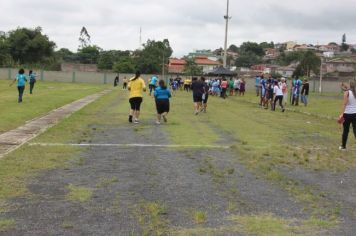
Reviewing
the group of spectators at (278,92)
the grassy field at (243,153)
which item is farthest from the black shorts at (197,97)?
the group of spectators at (278,92)

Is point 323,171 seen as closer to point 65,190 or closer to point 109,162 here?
point 109,162

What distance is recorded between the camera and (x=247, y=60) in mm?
171500

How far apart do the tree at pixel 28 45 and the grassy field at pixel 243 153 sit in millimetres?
70977

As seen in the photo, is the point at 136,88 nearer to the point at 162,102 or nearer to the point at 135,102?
the point at 135,102

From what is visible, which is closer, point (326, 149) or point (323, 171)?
point (323, 171)

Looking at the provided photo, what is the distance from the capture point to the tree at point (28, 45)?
8825cm

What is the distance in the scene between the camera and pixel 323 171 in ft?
31.2

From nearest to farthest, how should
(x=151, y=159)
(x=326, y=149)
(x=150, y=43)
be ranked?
1. (x=151, y=159)
2. (x=326, y=149)
3. (x=150, y=43)

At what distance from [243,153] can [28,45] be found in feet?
268

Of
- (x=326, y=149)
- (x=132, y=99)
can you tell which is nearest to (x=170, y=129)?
(x=132, y=99)

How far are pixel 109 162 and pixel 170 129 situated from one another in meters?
5.99

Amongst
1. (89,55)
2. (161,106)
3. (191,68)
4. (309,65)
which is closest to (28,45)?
(191,68)

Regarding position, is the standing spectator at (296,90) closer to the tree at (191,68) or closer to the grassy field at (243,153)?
the grassy field at (243,153)

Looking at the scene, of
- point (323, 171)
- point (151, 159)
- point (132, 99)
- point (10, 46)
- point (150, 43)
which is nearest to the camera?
point (323, 171)
